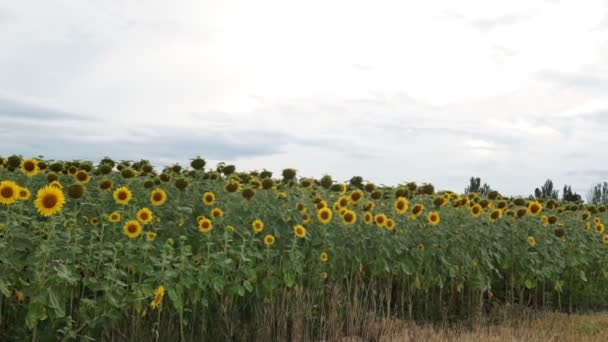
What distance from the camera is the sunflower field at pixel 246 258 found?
5328mm

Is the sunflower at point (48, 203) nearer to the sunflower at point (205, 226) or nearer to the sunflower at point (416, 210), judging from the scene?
the sunflower at point (205, 226)

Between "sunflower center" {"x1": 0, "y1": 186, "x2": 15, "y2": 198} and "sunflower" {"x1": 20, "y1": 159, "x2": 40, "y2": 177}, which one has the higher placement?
"sunflower" {"x1": 20, "y1": 159, "x2": 40, "y2": 177}

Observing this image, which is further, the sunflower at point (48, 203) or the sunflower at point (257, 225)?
the sunflower at point (257, 225)

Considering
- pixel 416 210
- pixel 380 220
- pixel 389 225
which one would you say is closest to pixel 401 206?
pixel 416 210

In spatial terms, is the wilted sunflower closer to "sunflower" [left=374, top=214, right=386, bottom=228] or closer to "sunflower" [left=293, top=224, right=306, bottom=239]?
"sunflower" [left=374, top=214, right=386, bottom=228]

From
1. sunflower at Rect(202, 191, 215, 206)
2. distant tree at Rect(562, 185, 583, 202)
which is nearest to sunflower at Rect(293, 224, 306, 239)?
sunflower at Rect(202, 191, 215, 206)

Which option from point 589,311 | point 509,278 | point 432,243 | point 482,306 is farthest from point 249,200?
point 589,311

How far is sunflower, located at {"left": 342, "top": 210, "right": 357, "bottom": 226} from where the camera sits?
22.8 feet

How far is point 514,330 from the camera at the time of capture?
7168 millimetres

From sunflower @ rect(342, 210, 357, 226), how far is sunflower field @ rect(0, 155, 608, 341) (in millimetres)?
15

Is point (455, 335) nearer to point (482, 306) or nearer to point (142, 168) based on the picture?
point (482, 306)

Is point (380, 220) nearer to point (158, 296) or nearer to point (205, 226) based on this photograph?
point (205, 226)

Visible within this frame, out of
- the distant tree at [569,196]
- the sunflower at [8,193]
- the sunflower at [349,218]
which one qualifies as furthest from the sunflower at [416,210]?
the distant tree at [569,196]

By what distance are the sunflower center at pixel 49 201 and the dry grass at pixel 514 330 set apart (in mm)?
2814
